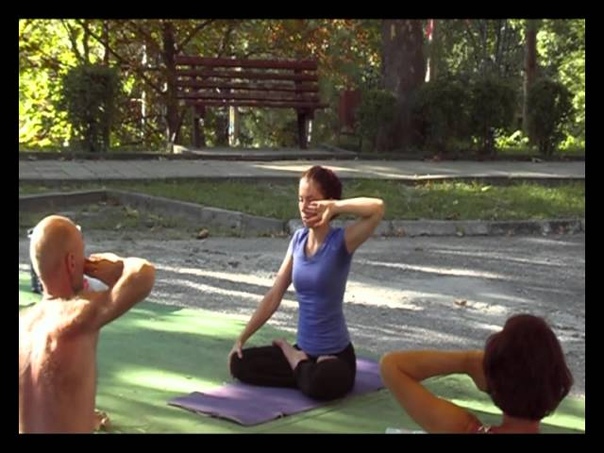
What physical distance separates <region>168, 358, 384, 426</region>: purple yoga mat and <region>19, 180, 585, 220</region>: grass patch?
227 inches

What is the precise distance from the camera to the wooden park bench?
744 inches

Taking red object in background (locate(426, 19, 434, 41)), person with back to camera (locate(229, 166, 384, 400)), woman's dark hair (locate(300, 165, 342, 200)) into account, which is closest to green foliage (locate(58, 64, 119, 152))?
red object in background (locate(426, 19, 434, 41))

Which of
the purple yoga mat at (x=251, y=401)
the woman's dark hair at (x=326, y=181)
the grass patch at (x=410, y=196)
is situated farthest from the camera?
the grass patch at (x=410, y=196)

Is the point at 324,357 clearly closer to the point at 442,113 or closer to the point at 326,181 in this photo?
the point at 326,181

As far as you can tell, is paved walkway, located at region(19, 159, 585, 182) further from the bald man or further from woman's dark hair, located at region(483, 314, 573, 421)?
woman's dark hair, located at region(483, 314, 573, 421)

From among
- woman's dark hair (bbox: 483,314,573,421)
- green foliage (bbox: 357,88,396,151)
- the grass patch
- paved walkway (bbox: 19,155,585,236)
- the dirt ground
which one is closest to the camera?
woman's dark hair (bbox: 483,314,573,421)

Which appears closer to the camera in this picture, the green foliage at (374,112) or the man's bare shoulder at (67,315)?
Answer: the man's bare shoulder at (67,315)

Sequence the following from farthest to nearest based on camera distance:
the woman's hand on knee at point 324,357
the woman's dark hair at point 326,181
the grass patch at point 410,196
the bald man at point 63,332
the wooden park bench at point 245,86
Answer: the wooden park bench at point 245,86 → the grass patch at point 410,196 → the woman's hand on knee at point 324,357 → the woman's dark hair at point 326,181 → the bald man at point 63,332

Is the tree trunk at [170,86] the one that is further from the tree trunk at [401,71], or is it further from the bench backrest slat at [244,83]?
the tree trunk at [401,71]

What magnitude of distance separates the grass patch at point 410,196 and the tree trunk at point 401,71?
4.41 metres

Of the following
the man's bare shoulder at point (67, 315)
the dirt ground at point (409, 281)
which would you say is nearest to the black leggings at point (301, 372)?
the dirt ground at point (409, 281)

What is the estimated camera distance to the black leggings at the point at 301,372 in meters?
5.29
